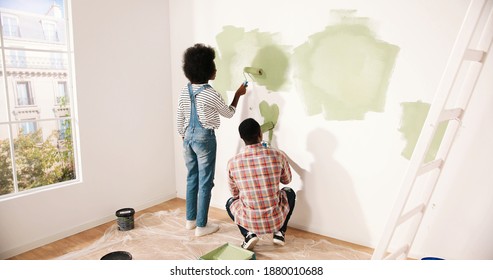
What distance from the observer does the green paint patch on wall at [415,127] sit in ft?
6.84

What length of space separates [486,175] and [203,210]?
1.84m

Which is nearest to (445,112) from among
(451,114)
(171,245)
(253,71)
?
(451,114)

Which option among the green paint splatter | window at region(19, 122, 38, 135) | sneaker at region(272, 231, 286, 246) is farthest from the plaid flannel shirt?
window at region(19, 122, 38, 135)

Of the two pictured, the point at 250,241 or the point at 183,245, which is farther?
the point at 183,245

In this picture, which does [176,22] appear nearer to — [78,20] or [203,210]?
[78,20]

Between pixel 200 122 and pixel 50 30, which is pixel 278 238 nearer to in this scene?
pixel 200 122

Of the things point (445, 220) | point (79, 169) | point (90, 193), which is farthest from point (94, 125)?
point (445, 220)

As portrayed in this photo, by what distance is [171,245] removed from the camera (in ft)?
8.05

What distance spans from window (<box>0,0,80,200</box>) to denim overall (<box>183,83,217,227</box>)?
903 millimetres

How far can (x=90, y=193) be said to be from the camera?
108 inches

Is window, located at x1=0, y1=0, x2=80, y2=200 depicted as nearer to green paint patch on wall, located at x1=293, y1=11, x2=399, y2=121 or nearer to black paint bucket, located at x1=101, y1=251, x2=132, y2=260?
black paint bucket, located at x1=101, y1=251, x2=132, y2=260

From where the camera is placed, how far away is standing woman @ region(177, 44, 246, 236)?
242 centimetres

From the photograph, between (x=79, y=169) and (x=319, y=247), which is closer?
(x=319, y=247)

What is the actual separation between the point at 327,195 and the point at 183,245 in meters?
1.11
